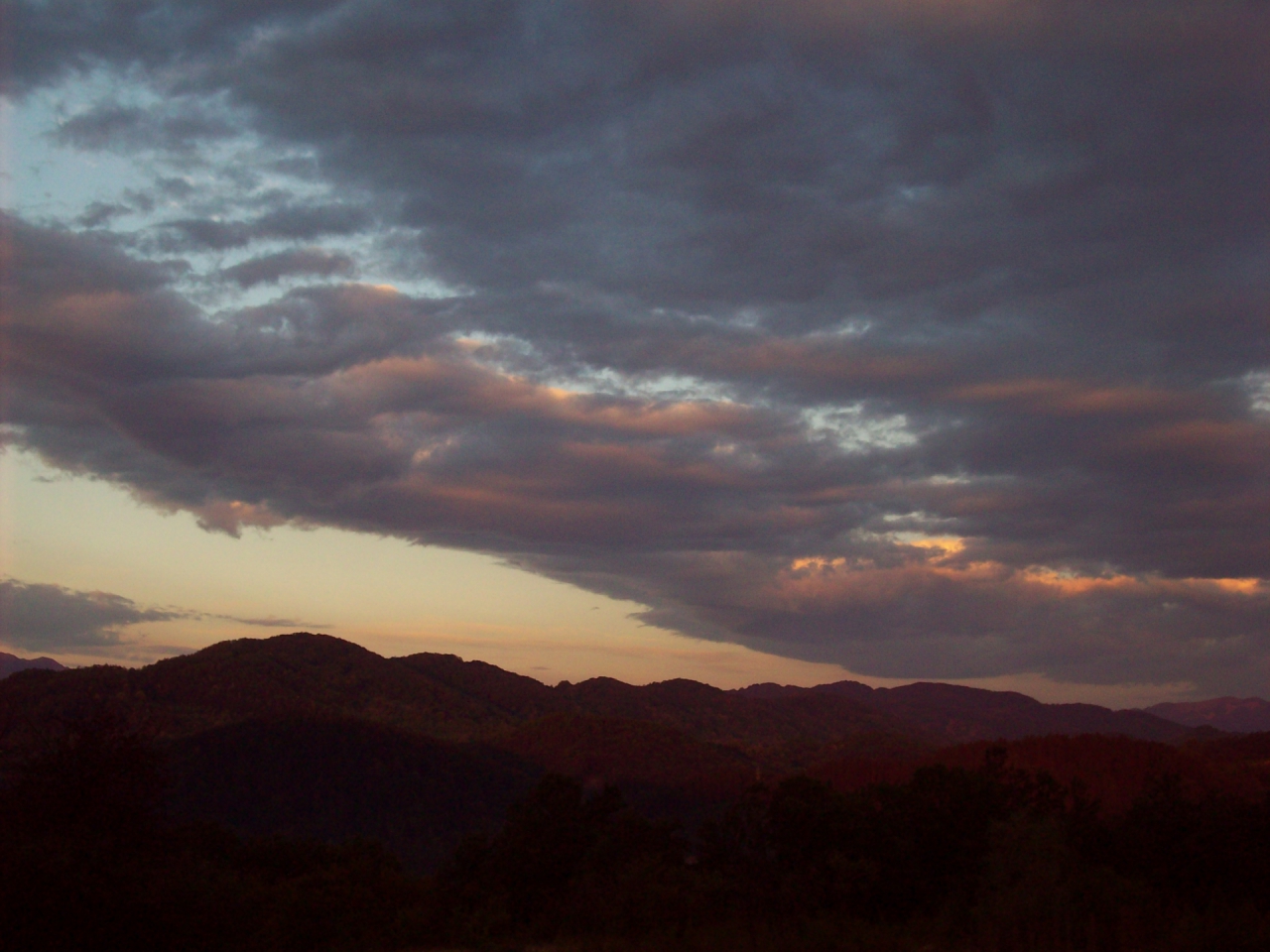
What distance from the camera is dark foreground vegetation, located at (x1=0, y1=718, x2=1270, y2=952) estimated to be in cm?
1967

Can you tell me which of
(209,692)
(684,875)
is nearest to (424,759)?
(209,692)

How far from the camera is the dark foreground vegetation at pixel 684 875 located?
19.7 meters

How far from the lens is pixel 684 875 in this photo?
3019 cm

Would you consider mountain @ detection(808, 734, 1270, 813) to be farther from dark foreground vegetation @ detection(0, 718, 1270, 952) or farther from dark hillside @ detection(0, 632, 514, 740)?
dark hillside @ detection(0, 632, 514, 740)

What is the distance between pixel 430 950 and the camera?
2792 centimetres

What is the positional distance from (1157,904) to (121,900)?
23200 millimetres

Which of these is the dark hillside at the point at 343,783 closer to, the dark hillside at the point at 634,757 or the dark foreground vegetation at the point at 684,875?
the dark hillside at the point at 634,757

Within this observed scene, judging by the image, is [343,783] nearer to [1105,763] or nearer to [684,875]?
[1105,763]

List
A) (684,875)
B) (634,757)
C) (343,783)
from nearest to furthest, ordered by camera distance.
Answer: (684,875)
(343,783)
(634,757)

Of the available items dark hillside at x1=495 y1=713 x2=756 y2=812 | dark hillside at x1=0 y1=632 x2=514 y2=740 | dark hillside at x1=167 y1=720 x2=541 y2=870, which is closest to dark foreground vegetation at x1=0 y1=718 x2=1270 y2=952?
dark hillside at x1=167 y1=720 x2=541 y2=870

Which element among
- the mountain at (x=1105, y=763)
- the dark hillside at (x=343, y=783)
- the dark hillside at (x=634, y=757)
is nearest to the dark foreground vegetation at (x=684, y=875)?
the mountain at (x=1105, y=763)

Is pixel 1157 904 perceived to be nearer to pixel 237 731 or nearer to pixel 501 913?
pixel 501 913

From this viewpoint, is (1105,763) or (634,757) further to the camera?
(634,757)

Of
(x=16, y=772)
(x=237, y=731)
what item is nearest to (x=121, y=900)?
(x=16, y=772)
